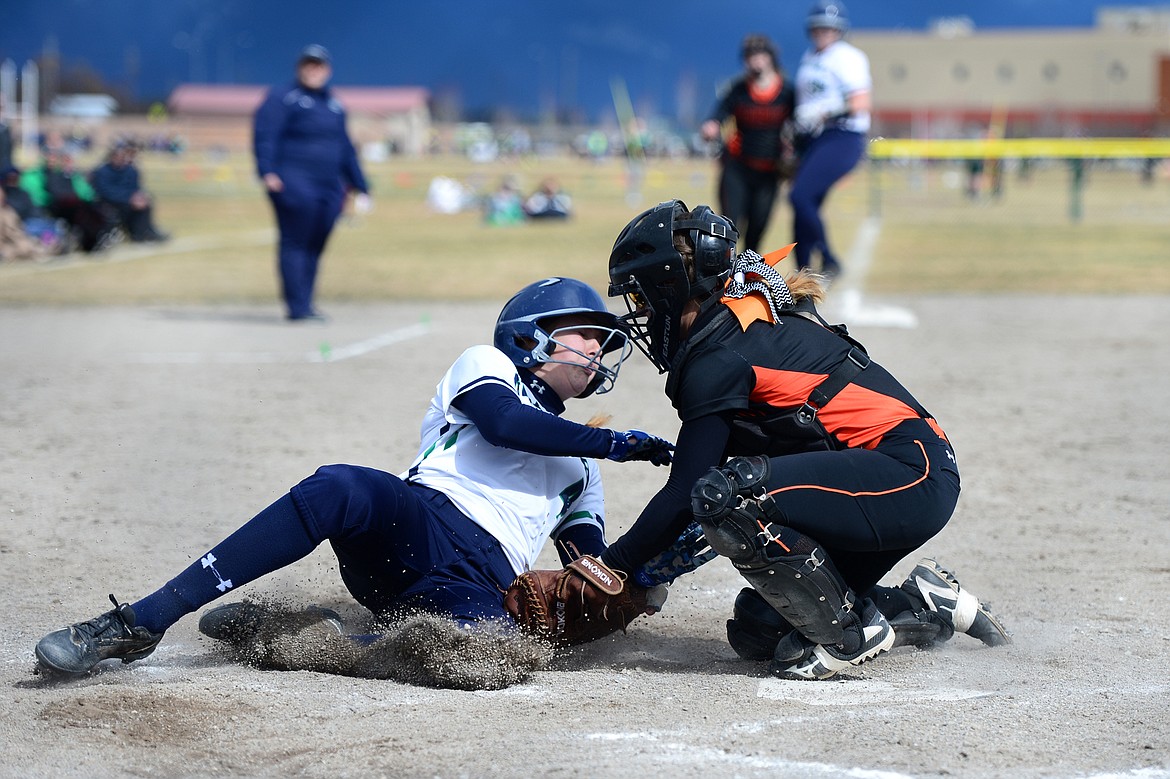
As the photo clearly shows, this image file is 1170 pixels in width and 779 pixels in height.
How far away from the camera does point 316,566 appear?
4824 millimetres

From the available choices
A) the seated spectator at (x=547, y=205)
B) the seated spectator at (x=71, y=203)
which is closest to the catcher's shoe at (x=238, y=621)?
the seated spectator at (x=71, y=203)

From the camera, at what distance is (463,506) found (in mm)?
3811

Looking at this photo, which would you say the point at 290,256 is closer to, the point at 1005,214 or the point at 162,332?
the point at 162,332

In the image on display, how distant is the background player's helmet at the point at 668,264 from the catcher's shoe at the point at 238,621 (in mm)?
1204

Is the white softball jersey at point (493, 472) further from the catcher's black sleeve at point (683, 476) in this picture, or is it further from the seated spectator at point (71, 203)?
the seated spectator at point (71, 203)

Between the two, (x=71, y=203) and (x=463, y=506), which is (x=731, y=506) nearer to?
(x=463, y=506)

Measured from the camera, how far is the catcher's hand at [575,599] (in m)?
3.63

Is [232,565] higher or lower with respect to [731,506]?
lower

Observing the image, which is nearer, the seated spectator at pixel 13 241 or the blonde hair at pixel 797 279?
the blonde hair at pixel 797 279

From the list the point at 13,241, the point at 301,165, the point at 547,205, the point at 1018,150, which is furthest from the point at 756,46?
the point at 1018,150

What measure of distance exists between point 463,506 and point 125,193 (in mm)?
17622

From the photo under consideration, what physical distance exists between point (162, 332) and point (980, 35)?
7428 cm

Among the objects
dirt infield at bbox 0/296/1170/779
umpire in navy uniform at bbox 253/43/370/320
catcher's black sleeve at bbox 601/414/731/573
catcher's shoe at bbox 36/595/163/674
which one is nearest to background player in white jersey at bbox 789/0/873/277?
dirt infield at bbox 0/296/1170/779

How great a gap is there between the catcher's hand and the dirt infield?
5.4 inches
